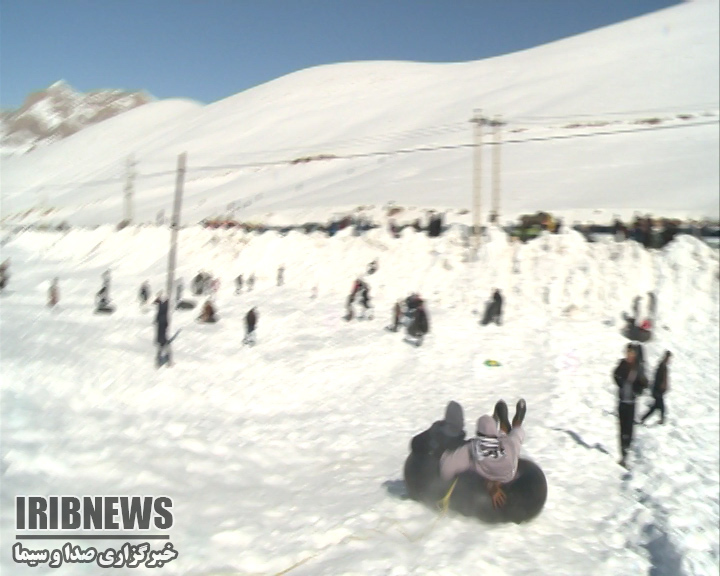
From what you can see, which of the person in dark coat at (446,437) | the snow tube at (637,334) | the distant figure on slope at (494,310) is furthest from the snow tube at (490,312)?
the person in dark coat at (446,437)

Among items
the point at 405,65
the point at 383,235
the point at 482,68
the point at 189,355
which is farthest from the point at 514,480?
the point at 405,65

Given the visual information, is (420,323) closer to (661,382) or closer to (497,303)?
(497,303)

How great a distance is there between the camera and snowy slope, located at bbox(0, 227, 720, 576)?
5.04 m

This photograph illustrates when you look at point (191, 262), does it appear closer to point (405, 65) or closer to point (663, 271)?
point (663, 271)

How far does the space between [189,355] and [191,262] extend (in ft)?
46.9

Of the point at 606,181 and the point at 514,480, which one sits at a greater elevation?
the point at 606,181

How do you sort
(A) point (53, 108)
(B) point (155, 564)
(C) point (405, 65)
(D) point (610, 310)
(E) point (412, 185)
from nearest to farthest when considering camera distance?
1. (B) point (155, 564)
2. (D) point (610, 310)
3. (E) point (412, 185)
4. (A) point (53, 108)
5. (C) point (405, 65)

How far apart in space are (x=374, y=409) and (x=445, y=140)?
48557mm

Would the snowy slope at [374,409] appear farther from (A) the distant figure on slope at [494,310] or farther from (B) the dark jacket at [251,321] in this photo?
(A) the distant figure on slope at [494,310]

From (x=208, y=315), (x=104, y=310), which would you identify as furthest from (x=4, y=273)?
(x=208, y=315)

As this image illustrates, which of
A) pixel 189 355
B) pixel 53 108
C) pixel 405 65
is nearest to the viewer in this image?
pixel 189 355

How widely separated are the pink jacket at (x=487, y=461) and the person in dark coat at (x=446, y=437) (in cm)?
15

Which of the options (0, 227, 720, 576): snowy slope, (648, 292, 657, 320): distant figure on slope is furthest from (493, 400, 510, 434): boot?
(648, 292, 657, 320): distant figure on slope

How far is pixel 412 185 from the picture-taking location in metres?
41.0
